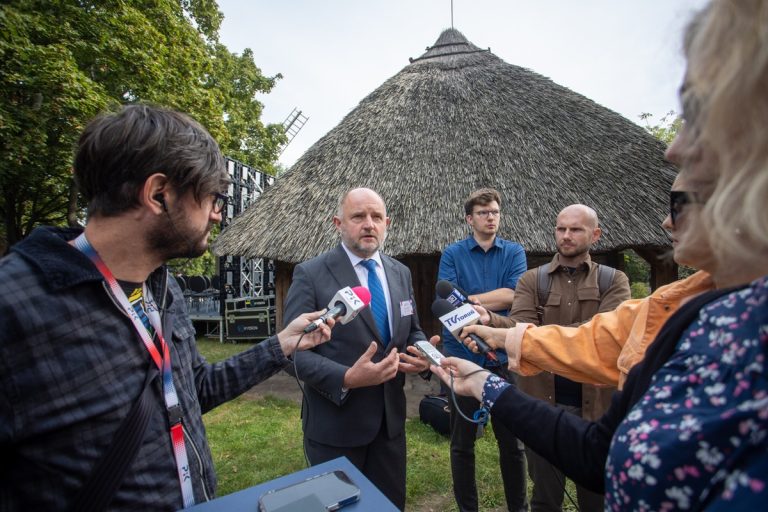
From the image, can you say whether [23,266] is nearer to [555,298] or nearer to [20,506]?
[20,506]

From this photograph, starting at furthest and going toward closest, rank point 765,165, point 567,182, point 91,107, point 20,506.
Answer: point 91,107, point 567,182, point 20,506, point 765,165

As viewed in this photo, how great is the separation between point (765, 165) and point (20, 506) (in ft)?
5.72

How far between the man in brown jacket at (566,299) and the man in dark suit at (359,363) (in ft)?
3.04

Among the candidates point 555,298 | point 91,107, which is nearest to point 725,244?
point 555,298

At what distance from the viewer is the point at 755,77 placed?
65cm

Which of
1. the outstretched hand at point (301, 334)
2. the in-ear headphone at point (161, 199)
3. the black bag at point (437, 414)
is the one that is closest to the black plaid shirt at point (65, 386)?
the in-ear headphone at point (161, 199)

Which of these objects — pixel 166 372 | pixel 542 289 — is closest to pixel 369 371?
pixel 166 372

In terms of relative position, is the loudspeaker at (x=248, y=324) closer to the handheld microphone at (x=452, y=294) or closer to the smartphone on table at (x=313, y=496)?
the handheld microphone at (x=452, y=294)

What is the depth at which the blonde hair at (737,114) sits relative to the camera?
65cm

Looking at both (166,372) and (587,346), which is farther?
(587,346)

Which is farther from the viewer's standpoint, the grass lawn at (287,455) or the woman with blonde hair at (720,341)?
the grass lawn at (287,455)

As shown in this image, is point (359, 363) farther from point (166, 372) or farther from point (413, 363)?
point (166, 372)

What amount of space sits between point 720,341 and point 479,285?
8.91 ft

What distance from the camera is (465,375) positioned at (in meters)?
1.54
